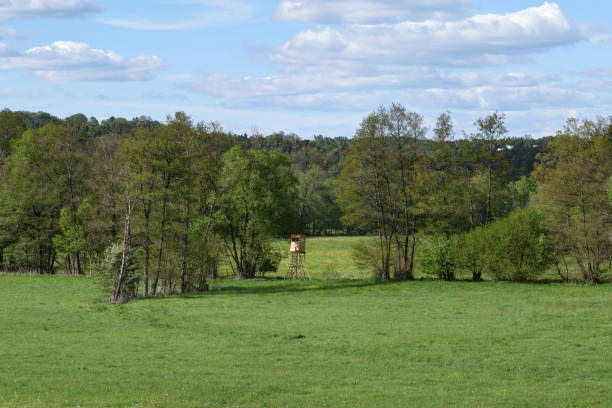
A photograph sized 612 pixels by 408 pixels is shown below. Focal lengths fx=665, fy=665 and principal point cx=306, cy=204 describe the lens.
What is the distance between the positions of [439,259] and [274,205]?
53.7ft

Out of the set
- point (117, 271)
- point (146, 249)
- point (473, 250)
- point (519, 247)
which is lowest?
point (117, 271)

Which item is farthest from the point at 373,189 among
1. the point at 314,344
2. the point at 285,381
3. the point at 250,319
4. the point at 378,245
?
the point at 285,381

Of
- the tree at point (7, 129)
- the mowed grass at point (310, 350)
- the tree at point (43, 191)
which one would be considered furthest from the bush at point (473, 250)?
the tree at point (7, 129)

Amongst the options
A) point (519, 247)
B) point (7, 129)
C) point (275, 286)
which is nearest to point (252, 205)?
point (275, 286)

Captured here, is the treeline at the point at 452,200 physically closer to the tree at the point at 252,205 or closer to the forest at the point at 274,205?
the forest at the point at 274,205

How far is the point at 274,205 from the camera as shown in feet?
211

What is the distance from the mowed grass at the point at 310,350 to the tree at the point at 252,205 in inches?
587

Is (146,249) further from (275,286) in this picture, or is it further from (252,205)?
(252,205)

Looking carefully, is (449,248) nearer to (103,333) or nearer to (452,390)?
(103,333)

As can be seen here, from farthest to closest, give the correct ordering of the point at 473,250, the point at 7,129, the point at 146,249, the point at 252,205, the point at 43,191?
the point at 7,129
the point at 43,191
the point at 252,205
the point at 473,250
the point at 146,249

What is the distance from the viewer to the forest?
5134 cm

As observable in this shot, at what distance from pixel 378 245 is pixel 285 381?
135 ft

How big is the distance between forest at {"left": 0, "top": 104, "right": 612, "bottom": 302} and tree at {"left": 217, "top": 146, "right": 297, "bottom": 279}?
5.8 inches

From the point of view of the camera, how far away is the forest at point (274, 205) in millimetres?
51344
